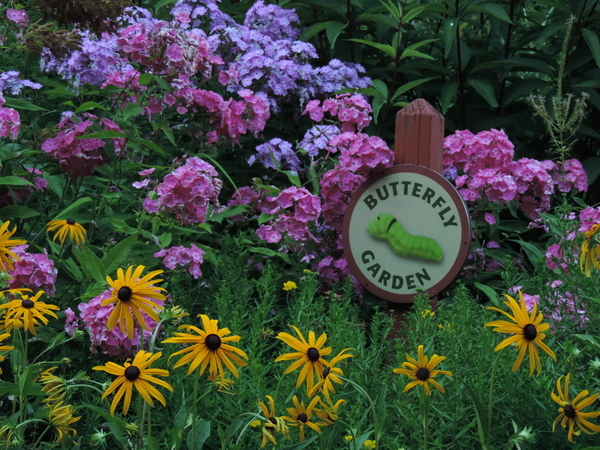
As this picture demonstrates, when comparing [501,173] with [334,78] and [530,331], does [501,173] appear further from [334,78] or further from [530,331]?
[530,331]

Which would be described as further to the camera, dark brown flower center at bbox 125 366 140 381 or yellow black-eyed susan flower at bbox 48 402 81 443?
yellow black-eyed susan flower at bbox 48 402 81 443

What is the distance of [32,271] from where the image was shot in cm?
242

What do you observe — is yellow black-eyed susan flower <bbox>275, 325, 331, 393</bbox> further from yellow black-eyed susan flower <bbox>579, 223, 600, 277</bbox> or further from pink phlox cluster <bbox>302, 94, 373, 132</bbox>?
pink phlox cluster <bbox>302, 94, 373, 132</bbox>

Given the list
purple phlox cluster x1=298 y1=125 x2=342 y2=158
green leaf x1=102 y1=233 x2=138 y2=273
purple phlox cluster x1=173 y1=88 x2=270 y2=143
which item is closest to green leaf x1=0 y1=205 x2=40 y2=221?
green leaf x1=102 y1=233 x2=138 y2=273

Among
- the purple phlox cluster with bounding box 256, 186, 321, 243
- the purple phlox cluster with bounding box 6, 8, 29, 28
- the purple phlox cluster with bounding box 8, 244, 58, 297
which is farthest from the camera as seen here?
the purple phlox cluster with bounding box 256, 186, 321, 243

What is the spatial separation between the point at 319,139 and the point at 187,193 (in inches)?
36.5

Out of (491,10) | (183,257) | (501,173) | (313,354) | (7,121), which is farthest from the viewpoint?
(491,10)

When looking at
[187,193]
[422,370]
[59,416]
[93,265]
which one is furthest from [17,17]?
[422,370]

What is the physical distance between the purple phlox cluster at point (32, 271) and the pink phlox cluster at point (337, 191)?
139 cm

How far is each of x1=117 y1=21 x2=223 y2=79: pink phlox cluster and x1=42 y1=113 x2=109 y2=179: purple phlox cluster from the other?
334mm

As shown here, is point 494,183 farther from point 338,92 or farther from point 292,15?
point 292,15

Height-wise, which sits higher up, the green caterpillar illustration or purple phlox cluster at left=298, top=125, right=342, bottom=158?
purple phlox cluster at left=298, top=125, right=342, bottom=158

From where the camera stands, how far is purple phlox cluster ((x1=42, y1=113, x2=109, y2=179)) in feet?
9.40

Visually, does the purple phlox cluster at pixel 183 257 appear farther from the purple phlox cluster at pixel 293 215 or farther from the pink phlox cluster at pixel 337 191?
the pink phlox cluster at pixel 337 191
